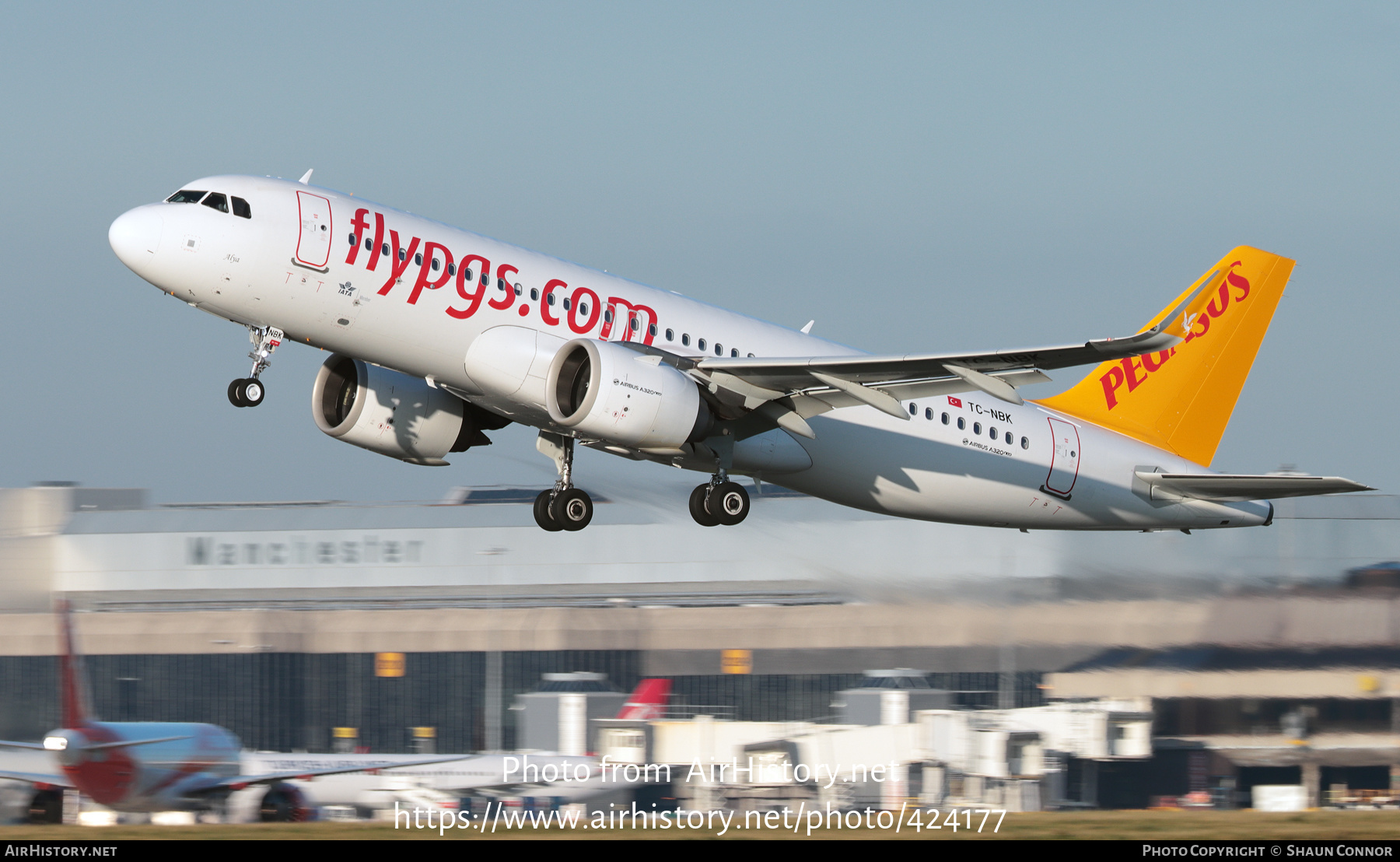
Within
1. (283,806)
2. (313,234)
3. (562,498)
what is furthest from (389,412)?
(283,806)

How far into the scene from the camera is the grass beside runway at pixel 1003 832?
928 inches

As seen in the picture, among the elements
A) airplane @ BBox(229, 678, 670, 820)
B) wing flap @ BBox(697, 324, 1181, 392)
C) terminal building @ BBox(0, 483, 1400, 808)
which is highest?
wing flap @ BBox(697, 324, 1181, 392)

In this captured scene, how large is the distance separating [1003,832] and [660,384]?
28.4ft

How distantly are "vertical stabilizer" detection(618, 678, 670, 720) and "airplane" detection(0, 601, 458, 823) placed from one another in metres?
6.93

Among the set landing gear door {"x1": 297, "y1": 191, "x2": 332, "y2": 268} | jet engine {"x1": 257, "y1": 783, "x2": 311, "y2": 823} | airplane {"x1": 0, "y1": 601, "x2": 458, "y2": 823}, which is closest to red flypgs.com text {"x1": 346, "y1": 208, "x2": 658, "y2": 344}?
landing gear door {"x1": 297, "y1": 191, "x2": 332, "y2": 268}

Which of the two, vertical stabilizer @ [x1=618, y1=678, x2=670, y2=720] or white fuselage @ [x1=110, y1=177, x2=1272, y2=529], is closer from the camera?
white fuselage @ [x1=110, y1=177, x2=1272, y2=529]

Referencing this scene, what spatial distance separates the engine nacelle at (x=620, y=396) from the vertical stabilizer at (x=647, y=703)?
457 inches

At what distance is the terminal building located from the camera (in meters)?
32.5

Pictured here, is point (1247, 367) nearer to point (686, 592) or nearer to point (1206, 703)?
point (1206, 703)

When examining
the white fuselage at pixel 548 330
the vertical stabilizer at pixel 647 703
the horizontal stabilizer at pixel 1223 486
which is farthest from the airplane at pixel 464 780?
the horizontal stabilizer at pixel 1223 486

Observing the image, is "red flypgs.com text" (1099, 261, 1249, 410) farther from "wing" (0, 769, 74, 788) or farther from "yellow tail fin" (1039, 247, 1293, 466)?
"wing" (0, 769, 74, 788)

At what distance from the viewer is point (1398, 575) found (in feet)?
108

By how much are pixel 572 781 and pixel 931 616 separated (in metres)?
8.41
